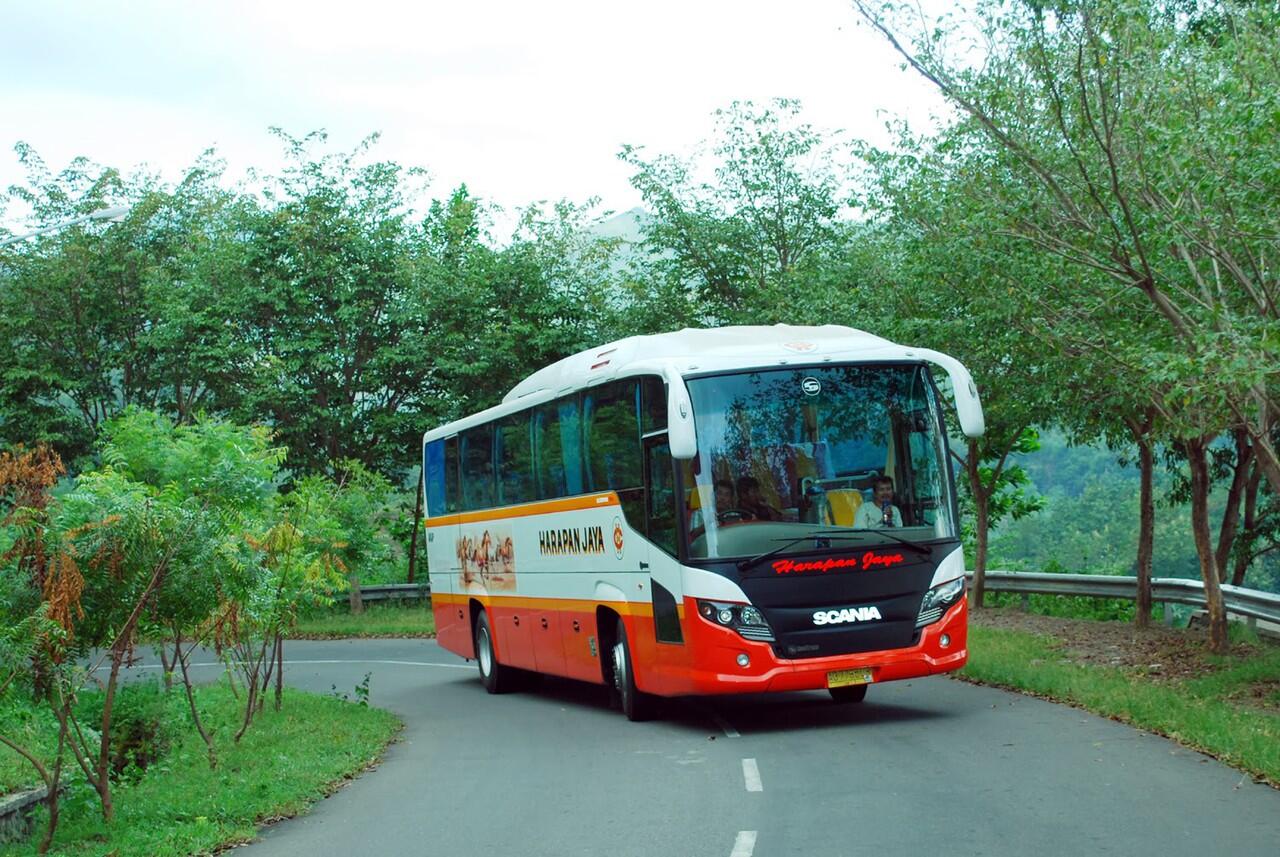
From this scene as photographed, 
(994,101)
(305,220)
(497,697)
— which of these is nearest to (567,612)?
(497,697)

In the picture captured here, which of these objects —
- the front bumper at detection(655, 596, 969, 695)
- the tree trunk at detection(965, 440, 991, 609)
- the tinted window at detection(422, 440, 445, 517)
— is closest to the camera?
the front bumper at detection(655, 596, 969, 695)

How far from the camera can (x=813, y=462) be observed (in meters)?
13.9

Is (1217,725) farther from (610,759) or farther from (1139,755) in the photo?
(610,759)

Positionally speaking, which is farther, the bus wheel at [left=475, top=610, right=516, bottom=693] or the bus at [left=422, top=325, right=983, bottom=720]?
the bus wheel at [left=475, top=610, right=516, bottom=693]

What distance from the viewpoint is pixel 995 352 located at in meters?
18.8

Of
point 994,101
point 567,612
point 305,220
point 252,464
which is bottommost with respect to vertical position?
point 567,612

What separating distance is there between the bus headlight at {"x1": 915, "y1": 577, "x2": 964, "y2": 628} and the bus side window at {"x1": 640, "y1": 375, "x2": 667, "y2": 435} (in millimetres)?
2879

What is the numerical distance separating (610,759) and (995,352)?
26.9 ft

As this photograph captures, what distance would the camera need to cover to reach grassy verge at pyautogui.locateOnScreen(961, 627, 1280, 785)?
37.6 ft

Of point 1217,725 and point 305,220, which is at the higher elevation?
point 305,220

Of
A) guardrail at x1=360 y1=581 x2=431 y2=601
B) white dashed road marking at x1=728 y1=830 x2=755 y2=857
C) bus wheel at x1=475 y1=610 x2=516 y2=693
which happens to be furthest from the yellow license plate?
guardrail at x1=360 y1=581 x2=431 y2=601

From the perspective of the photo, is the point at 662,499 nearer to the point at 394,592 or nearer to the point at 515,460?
the point at 515,460

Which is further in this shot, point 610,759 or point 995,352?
point 995,352

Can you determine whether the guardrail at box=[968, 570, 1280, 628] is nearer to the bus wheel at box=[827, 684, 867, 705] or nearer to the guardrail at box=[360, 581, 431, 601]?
the bus wheel at box=[827, 684, 867, 705]
